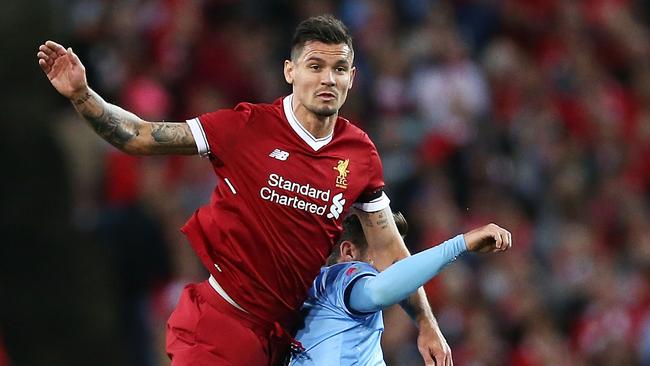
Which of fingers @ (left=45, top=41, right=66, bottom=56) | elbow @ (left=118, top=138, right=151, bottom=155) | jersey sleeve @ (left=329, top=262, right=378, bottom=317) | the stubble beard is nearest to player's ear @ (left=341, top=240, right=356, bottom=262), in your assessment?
jersey sleeve @ (left=329, top=262, right=378, bottom=317)

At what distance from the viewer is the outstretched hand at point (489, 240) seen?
6215 millimetres

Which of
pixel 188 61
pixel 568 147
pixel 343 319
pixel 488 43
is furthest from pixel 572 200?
pixel 343 319

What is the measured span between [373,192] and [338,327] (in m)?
0.68

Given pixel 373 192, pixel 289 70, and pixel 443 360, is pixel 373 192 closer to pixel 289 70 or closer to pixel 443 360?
pixel 289 70

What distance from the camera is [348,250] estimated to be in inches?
288

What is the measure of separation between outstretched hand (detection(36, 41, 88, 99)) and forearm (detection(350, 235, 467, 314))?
55.2 inches

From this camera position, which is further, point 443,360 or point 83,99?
point 443,360

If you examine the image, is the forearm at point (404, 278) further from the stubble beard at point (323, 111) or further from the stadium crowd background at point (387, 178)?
the stadium crowd background at point (387, 178)

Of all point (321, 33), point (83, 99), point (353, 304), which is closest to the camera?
point (83, 99)

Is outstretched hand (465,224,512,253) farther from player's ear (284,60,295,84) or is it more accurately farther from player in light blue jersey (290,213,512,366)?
player's ear (284,60,295,84)

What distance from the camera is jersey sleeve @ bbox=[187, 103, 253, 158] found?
682 centimetres

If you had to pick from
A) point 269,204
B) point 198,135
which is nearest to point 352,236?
point 269,204

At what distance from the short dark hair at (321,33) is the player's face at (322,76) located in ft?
0.07

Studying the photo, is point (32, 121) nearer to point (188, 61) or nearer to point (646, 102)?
point (188, 61)
